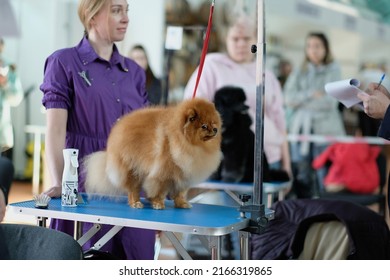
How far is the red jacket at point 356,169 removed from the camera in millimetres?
4039

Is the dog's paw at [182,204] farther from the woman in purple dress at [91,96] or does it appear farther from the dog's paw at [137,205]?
the woman in purple dress at [91,96]

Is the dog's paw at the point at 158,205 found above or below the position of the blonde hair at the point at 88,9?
below

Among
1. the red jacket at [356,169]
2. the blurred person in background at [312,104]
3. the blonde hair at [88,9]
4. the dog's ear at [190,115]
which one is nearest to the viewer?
the dog's ear at [190,115]

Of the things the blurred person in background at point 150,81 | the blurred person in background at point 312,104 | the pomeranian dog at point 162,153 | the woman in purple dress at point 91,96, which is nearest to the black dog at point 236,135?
the blurred person in background at point 150,81

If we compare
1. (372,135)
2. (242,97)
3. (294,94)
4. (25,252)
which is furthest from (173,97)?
(25,252)

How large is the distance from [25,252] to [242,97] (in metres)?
1.68

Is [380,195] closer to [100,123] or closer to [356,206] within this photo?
[356,206]

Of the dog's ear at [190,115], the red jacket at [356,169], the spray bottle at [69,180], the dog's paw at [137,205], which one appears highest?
the dog's ear at [190,115]

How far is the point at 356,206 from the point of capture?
7.40 ft

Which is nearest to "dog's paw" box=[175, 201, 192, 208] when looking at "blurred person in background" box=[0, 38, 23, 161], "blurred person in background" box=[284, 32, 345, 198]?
"blurred person in background" box=[0, 38, 23, 161]

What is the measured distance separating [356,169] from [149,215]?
301 centimetres

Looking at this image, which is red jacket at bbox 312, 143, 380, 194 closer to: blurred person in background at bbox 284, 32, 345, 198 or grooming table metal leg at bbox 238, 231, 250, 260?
blurred person in background at bbox 284, 32, 345, 198

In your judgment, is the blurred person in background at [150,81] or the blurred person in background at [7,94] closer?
the blurred person in background at [150,81]

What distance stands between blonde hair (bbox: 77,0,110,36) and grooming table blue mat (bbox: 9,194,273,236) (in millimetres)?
555
